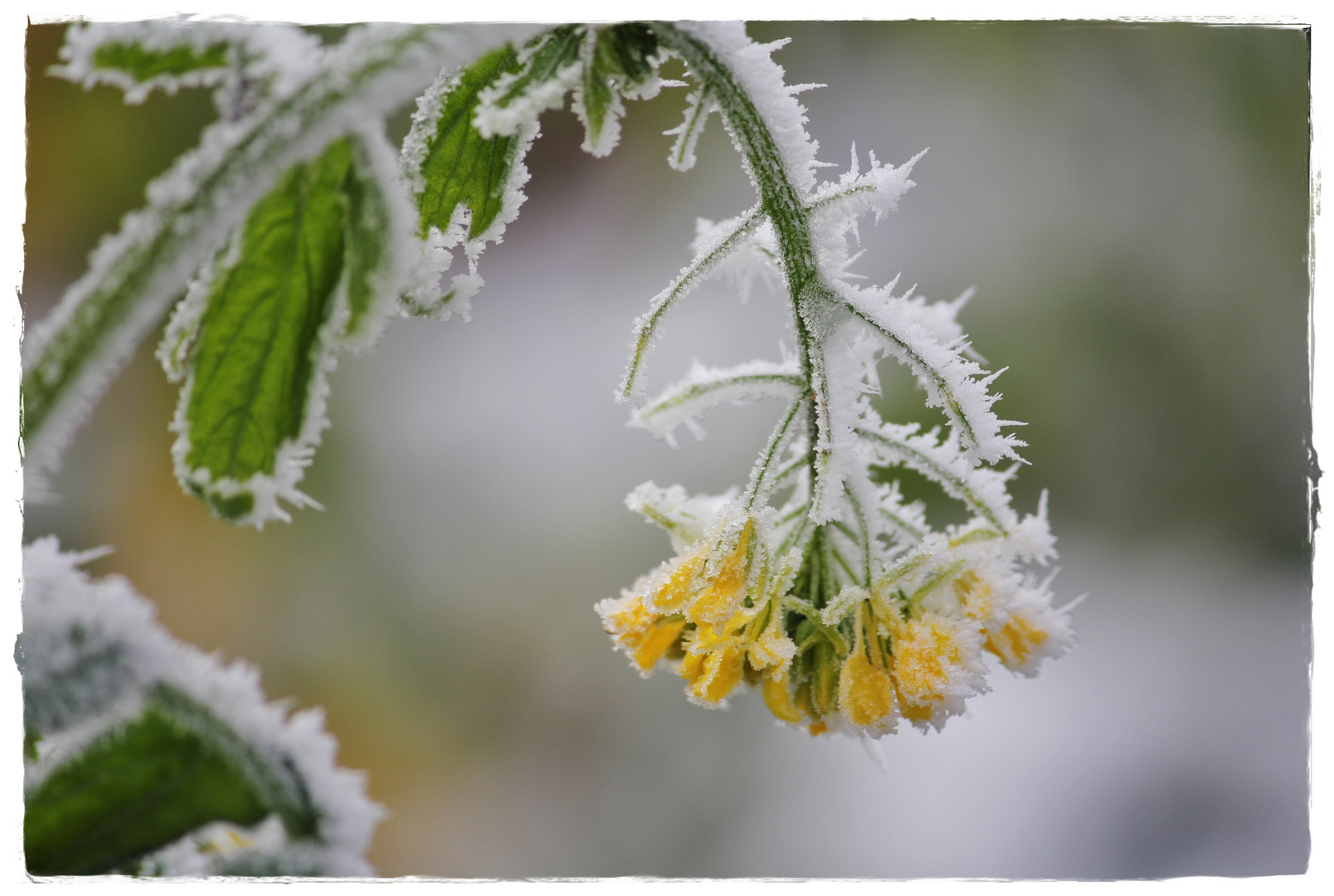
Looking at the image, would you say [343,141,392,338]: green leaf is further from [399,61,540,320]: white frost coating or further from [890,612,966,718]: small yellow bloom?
[890,612,966,718]: small yellow bloom

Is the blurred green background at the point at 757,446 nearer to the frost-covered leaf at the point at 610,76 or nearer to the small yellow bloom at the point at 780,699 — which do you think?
the frost-covered leaf at the point at 610,76

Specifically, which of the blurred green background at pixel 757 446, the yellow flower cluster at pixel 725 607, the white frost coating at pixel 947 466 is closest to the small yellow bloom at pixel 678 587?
the yellow flower cluster at pixel 725 607

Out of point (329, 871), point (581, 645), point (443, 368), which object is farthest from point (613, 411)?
point (329, 871)

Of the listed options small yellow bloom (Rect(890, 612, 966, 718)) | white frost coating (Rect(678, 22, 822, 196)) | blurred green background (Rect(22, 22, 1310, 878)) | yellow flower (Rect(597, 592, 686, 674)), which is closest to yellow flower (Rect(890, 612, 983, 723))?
small yellow bloom (Rect(890, 612, 966, 718))

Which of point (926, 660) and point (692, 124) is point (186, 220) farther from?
point (926, 660)

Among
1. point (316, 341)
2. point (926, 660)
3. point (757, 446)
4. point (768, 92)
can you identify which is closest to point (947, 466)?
point (926, 660)
